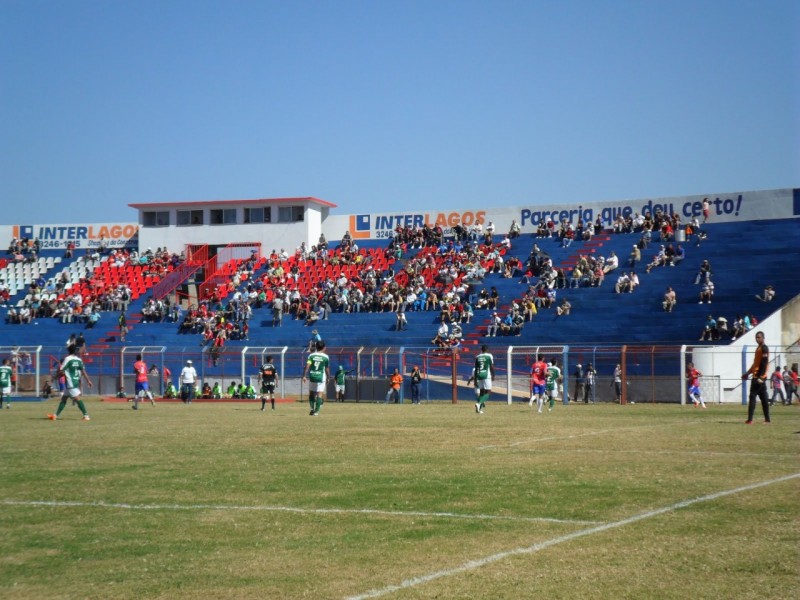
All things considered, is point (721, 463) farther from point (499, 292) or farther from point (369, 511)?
point (499, 292)

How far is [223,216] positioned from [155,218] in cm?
558

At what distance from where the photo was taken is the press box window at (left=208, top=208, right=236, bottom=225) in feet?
249

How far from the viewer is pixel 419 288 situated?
60500 millimetres

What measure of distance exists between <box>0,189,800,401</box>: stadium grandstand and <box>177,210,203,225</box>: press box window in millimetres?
100

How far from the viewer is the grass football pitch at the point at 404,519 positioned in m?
8.38

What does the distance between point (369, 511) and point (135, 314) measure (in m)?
57.2

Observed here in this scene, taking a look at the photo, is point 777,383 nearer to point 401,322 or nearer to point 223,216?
point 401,322

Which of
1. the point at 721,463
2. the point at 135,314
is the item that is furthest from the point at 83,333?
the point at 721,463

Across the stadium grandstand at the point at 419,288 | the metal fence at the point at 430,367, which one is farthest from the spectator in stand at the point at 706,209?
the metal fence at the point at 430,367

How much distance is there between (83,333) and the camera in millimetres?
64562

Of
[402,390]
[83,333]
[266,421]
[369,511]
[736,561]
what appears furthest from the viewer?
[83,333]

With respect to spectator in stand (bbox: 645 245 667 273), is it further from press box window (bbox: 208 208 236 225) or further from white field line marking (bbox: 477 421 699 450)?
press box window (bbox: 208 208 236 225)

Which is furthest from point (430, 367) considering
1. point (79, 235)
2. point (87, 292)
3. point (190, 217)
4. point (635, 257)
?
point (79, 235)

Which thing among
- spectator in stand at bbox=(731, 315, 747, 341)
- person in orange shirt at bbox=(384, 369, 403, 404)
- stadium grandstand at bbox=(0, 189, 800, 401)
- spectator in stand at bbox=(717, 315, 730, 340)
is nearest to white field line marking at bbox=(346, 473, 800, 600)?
stadium grandstand at bbox=(0, 189, 800, 401)
